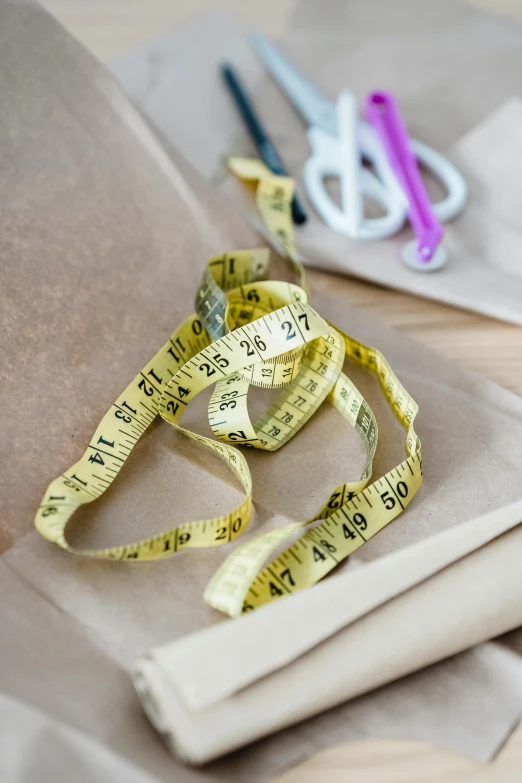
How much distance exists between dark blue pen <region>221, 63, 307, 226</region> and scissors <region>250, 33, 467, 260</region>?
0.04 meters

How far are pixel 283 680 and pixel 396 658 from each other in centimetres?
9

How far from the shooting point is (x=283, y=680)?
1.90 feet

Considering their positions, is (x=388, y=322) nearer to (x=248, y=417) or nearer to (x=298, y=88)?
(x=248, y=417)

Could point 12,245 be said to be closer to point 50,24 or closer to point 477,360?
point 50,24

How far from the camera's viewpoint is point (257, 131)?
1.24 meters

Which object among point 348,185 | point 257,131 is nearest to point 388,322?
point 348,185

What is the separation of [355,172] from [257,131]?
0.66 ft

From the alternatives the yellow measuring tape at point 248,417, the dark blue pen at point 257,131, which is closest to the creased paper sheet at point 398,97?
the dark blue pen at point 257,131

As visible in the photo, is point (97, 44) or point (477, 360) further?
point (97, 44)

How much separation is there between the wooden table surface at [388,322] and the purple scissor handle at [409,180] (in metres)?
0.06

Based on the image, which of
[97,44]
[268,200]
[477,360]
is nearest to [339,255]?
[268,200]

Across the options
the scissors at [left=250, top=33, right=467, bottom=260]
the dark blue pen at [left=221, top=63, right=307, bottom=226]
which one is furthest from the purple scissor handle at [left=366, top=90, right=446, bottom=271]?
the dark blue pen at [left=221, top=63, right=307, bottom=226]

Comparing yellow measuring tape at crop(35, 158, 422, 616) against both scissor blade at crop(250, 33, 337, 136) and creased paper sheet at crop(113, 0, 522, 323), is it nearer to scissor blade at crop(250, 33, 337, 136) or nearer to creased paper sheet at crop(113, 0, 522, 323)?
creased paper sheet at crop(113, 0, 522, 323)

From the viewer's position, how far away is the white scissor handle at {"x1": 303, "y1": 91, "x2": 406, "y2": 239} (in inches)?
43.3
